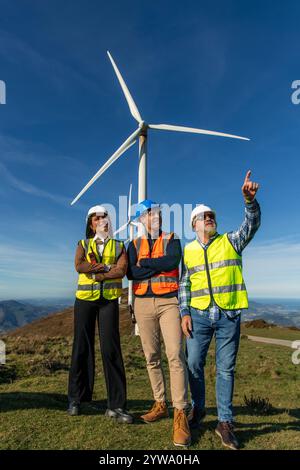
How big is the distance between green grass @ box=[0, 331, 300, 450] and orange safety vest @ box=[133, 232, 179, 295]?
1.93m

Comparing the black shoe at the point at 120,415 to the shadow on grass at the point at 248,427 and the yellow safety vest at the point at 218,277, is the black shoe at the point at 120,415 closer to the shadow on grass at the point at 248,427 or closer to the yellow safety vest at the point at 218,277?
the shadow on grass at the point at 248,427

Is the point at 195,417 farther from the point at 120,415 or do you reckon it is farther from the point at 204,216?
the point at 204,216

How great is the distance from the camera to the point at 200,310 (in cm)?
525

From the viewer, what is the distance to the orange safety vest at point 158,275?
17.8ft

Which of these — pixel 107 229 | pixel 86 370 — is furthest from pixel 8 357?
pixel 107 229

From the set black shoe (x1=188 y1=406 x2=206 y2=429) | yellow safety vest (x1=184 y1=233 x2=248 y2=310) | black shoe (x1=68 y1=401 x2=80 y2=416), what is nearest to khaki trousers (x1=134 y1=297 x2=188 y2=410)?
yellow safety vest (x1=184 y1=233 x2=248 y2=310)

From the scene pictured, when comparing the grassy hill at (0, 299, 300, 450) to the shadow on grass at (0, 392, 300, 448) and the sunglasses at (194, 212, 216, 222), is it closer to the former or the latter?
the shadow on grass at (0, 392, 300, 448)

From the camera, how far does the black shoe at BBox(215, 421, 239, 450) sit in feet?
15.0

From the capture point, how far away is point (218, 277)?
16.8 ft

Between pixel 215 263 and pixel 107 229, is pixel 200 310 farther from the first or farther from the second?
pixel 107 229

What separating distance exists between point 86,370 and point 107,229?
2.28 m

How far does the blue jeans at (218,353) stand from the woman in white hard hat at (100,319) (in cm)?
111

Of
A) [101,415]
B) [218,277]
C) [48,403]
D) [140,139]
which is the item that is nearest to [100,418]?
[101,415]

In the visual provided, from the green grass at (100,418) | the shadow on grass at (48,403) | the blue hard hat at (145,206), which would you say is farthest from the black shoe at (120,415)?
the blue hard hat at (145,206)
